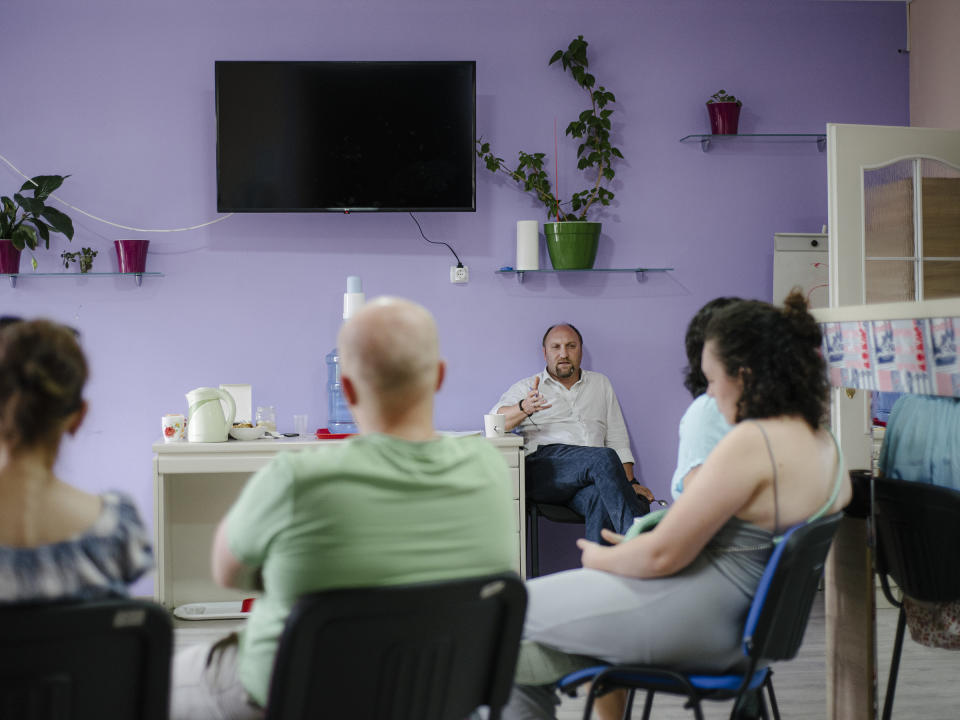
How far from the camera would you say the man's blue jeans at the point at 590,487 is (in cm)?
339

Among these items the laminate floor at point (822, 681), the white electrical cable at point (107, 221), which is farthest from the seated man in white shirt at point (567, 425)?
the white electrical cable at point (107, 221)

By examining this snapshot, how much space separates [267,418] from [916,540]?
269 cm

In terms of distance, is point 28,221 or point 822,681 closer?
point 822,681

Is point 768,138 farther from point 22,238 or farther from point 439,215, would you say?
point 22,238

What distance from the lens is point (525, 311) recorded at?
397 cm

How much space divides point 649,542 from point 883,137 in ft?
8.77

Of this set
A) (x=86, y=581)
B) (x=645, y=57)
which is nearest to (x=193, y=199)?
(x=645, y=57)

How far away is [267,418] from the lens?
3721 millimetres

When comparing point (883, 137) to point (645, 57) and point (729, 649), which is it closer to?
point (645, 57)

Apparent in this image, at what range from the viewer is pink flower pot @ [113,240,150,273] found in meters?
3.68

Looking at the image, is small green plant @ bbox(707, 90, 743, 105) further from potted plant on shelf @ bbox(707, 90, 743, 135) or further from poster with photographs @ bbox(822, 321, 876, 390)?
poster with photographs @ bbox(822, 321, 876, 390)

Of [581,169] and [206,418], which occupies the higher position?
[581,169]

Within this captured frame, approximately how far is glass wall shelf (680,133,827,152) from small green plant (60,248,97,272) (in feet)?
8.99

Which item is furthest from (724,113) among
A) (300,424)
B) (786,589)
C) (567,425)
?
(786,589)
